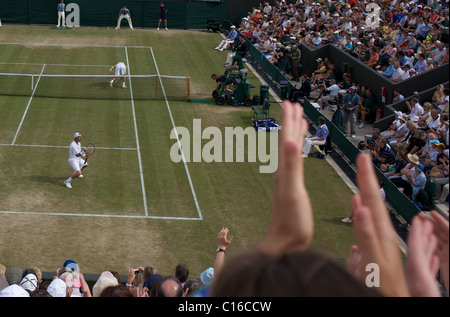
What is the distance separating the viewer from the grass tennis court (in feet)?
51.8

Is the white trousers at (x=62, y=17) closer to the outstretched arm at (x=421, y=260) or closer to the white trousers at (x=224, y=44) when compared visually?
the white trousers at (x=224, y=44)

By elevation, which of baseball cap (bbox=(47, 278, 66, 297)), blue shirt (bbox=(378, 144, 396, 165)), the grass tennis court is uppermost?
baseball cap (bbox=(47, 278, 66, 297))

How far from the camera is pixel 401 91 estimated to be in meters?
24.9

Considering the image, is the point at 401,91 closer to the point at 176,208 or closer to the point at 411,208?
the point at 411,208

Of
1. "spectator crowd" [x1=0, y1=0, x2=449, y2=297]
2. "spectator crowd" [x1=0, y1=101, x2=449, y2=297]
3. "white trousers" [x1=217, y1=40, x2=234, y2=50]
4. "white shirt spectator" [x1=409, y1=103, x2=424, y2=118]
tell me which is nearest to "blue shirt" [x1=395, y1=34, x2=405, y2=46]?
"spectator crowd" [x1=0, y1=0, x2=449, y2=297]

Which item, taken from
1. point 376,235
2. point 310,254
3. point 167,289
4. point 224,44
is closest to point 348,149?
point 167,289

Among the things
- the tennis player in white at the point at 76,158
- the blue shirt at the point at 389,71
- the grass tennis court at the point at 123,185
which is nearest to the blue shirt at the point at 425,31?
the blue shirt at the point at 389,71

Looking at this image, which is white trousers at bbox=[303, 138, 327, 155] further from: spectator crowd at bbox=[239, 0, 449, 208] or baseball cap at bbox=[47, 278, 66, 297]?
baseball cap at bbox=[47, 278, 66, 297]

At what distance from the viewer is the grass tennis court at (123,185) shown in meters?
15.8

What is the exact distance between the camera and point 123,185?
63.5 ft

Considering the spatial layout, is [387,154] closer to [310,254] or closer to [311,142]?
[311,142]
